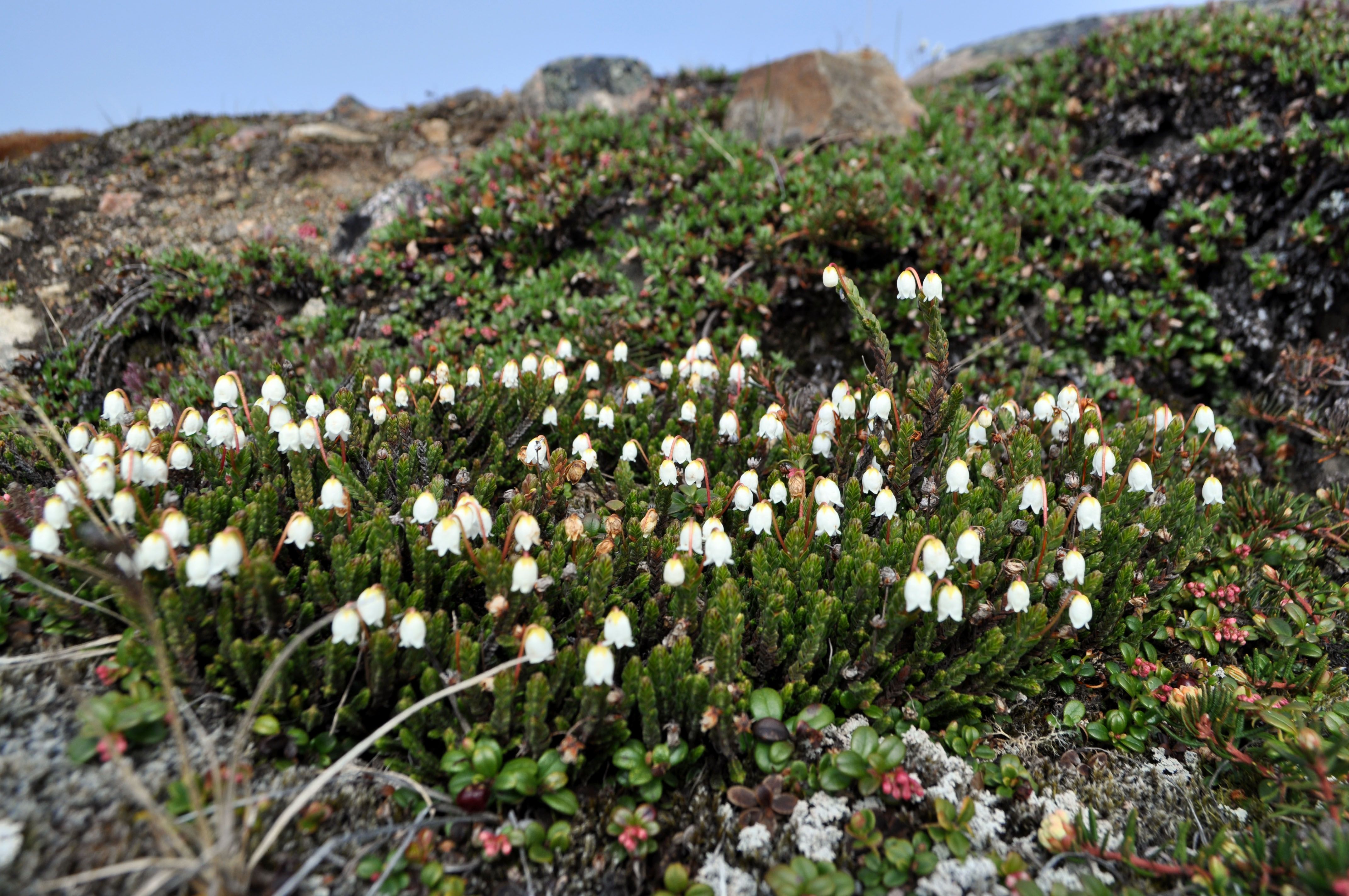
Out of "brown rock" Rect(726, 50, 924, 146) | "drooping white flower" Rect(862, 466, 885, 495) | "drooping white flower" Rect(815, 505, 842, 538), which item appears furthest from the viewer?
"brown rock" Rect(726, 50, 924, 146)

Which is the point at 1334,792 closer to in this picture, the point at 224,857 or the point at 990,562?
the point at 990,562

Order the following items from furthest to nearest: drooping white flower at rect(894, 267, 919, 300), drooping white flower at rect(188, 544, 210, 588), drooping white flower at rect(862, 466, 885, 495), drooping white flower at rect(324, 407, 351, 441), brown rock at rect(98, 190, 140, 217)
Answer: brown rock at rect(98, 190, 140, 217) < drooping white flower at rect(894, 267, 919, 300) < drooping white flower at rect(862, 466, 885, 495) < drooping white flower at rect(324, 407, 351, 441) < drooping white flower at rect(188, 544, 210, 588)

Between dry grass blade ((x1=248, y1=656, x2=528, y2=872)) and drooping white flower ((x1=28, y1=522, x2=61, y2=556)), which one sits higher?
drooping white flower ((x1=28, y1=522, x2=61, y2=556))

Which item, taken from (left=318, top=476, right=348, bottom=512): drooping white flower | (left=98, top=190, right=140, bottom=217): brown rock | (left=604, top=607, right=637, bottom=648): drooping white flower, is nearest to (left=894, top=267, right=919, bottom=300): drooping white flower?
(left=604, top=607, right=637, bottom=648): drooping white flower

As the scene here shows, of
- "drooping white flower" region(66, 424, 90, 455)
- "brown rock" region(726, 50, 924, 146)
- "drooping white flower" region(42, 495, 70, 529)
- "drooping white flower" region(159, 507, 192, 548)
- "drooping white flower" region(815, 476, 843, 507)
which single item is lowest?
"drooping white flower" region(815, 476, 843, 507)

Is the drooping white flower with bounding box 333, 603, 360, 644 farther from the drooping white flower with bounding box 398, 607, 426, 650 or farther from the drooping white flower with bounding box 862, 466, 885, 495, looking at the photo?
the drooping white flower with bounding box 862, 466, 885, 495

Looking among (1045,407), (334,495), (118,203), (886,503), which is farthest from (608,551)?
(118,203)

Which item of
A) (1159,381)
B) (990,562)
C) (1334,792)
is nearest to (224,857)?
(990,562)

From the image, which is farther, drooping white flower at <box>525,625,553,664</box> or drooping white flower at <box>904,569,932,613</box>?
drooping white flower at <box>904,569,932,613</box>
